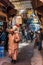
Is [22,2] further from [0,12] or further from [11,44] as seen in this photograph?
[11,44]

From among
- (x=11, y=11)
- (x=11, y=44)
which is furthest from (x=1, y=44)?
(x=11, y=11)

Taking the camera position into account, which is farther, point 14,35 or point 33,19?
point 33,19

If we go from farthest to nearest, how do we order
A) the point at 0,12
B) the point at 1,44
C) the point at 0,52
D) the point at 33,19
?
the point at 33,19 < the point at 0,12 < the point at 1,44 < the point at 0,52

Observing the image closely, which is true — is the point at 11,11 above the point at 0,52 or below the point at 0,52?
above

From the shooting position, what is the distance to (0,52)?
46.5ft

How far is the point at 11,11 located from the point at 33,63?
10.2m

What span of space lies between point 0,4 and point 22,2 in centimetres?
847

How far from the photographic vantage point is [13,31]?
488 inches

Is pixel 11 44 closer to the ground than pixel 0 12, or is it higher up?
closer to the ground

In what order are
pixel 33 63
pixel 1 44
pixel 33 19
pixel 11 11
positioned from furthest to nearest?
pixel 33 19 → pixel 11 11 → pixel 1 44 → pixel 33 63

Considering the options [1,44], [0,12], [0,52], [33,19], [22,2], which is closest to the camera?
[0,52]

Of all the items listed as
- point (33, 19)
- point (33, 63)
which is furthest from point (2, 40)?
point (33, 19)

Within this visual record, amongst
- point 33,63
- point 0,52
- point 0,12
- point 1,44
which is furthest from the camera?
point 0,12

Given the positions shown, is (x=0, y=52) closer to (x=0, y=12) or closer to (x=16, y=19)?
(x=0, y=12)
